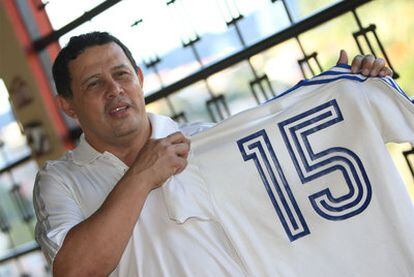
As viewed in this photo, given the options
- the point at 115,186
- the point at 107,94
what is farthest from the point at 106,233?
the point at 107,94

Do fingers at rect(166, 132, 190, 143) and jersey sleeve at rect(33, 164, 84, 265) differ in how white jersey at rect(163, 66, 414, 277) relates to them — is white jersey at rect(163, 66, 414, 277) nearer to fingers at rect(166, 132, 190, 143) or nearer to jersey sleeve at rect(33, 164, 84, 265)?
fingers at rect(166, 132, 190, 143)

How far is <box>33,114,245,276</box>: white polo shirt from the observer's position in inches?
53.5

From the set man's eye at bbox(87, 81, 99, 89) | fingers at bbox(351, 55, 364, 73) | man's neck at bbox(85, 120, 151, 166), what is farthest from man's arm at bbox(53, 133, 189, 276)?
fingers at bbox(351, 55, 364, 73)

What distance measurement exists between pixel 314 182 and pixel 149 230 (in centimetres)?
43

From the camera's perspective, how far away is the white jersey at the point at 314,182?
140 cm

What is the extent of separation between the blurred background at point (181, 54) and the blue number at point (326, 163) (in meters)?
0.81

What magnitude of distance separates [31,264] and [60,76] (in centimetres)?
244

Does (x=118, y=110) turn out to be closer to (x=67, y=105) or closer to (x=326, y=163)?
(x=67, y=105)

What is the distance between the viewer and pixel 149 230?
1.40 m

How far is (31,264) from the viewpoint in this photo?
3.71m

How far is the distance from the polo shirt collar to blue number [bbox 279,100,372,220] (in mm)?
311

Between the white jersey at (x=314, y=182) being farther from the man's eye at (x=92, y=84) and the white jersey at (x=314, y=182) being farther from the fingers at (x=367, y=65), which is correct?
the man's eye at (x=92, y=84)

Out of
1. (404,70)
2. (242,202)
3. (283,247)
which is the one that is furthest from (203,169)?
(404,70)

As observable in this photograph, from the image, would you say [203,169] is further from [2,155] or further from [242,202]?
[2,155]
